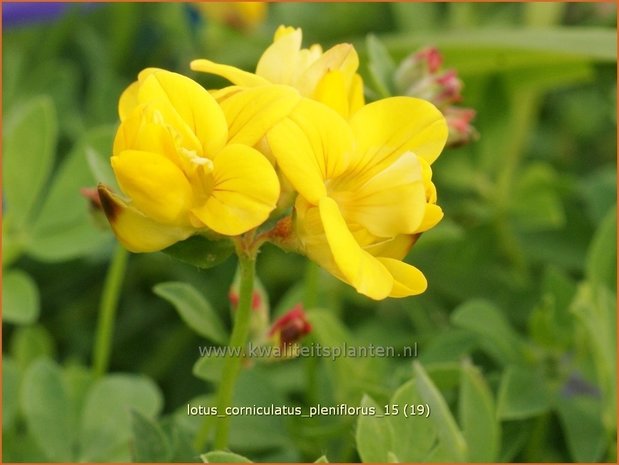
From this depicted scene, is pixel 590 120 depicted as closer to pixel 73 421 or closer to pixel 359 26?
pixel 359 26

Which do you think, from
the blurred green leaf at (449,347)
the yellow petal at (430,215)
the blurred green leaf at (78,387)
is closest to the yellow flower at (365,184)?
the yellow petal at (430,215)

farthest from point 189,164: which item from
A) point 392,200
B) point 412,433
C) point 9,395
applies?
point 9,395

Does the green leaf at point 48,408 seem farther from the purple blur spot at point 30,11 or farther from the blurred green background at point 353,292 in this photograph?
the purple blur spot at point 30,11

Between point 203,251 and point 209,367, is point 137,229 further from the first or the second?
point 209,367

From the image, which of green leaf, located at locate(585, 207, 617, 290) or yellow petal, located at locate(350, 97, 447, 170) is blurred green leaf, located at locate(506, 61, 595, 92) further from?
yellow petal, located at locate(350, 97, 447, 170)

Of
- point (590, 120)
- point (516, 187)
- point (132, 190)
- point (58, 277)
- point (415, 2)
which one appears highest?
point (415, 2)

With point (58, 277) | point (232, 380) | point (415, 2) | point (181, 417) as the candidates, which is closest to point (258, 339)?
point (181, 417)

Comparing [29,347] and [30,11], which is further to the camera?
[30,11]
